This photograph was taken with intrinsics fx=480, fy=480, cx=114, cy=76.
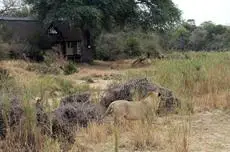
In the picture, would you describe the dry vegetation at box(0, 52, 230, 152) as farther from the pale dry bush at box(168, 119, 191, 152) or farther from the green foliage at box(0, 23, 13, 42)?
the green foliage at box(0, 23, 13, 42)

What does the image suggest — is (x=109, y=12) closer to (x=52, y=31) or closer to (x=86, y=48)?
(x=86, y=48)

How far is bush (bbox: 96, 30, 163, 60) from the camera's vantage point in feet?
127

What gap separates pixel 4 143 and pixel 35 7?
97.0 feet

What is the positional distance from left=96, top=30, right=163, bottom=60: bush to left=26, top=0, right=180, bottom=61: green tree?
3.95 ft

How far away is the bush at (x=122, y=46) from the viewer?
3866cm

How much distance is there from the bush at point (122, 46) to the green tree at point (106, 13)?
1.20 metres

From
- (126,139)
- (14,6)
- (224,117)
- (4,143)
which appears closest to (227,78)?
(224,117)

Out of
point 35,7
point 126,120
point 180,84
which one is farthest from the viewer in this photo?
point 35,7

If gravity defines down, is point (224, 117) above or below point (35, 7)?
below

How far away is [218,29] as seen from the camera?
4862cm

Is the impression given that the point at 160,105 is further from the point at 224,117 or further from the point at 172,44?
the point at 172,44

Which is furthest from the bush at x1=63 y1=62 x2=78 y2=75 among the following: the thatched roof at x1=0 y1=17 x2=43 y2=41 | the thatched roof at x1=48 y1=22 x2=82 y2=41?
the thatched roof at x1=48 y1=22 x2=82 y2=41

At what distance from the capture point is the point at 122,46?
38.9 metres

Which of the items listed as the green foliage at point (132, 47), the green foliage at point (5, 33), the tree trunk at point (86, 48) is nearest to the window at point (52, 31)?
the tree trunk at point (86, 48)
